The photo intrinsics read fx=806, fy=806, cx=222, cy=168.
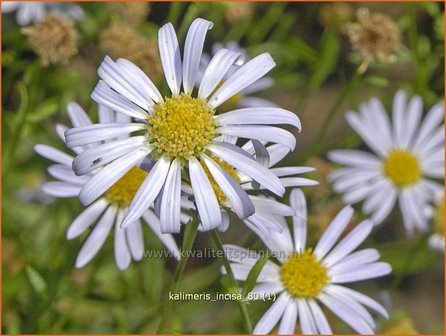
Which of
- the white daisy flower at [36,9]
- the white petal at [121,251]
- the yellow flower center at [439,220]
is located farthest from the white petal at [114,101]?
the yellow flower center at [439,220]

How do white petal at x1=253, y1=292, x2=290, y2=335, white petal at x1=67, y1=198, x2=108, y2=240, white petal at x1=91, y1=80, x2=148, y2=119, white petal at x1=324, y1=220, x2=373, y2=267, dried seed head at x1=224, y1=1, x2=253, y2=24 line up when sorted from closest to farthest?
white petal at x1=91, y1=80, x2=148, y2=119, white petal at x1=253, y1=292, x2=290, y2=335, white petal at x1=324, y1=220, x2=373, y2=267, white petal at x1=67, y1=198, x2=108, y2=240, dried seed head at x1=224, y1=1, x2=253, y2=24

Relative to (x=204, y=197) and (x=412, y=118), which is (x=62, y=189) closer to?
(x=204, y=197)

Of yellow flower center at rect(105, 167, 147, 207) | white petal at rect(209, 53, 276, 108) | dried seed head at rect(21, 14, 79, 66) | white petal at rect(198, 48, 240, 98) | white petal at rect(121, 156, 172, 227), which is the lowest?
white petal at rect(121, 156, 172, 227)

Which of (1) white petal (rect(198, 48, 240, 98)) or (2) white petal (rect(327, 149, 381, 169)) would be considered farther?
(2) white petal (rect(327, 149, 381, 169))

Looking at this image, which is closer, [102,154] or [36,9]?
[102,154]

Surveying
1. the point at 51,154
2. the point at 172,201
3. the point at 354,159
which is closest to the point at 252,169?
the point at 172,201

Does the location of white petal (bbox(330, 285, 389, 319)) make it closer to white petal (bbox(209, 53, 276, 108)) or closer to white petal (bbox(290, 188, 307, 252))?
white petal (bbox(290, 188, 307, 252))

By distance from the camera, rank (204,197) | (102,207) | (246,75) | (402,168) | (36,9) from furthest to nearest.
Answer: (402,168), (36,9), (102,207), (246,75), (204,197)

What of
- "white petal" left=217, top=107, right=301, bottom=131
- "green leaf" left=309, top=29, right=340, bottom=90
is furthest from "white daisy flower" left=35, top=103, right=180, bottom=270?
"green leaf" left=309, top=29, right=340, bottom=90
